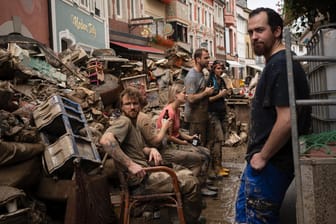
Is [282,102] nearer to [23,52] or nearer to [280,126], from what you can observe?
[280,126]

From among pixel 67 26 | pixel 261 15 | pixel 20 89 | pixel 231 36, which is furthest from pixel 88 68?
pixel 231 36

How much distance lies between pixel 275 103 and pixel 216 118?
4639mm

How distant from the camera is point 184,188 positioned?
13.4 feet

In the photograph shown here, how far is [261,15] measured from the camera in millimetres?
2576

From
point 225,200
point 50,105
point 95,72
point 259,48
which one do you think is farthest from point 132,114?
point 95,72

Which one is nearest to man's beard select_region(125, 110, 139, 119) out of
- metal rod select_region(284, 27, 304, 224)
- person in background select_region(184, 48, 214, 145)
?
metal rod select_region(284, 27, 304, 224)

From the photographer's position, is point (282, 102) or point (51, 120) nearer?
point (282, 102)

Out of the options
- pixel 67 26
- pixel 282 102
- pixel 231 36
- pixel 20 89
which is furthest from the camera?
pixel 231 36

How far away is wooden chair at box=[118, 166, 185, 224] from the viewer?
12.3 ft

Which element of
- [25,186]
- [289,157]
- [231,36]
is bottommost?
[25,186]

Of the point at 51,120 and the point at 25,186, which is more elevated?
the point at 51,120

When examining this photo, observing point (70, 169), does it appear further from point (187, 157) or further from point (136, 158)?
point (187, 157)

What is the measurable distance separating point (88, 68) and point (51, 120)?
17.9 feet

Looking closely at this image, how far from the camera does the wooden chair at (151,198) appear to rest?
373 centimetres
